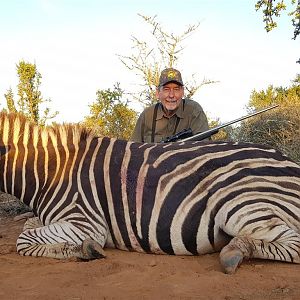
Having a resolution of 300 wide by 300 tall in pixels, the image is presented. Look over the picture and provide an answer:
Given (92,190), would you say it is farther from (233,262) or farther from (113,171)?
(233,262)

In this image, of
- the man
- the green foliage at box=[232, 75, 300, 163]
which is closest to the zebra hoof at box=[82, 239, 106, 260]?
the man

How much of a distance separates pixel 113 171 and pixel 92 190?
0.73 feet

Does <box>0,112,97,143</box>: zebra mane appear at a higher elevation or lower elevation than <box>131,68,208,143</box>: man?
lower

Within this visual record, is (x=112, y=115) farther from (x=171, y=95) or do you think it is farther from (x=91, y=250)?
(x=91, y=250)

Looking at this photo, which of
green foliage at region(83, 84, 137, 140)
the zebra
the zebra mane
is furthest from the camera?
green foliage at region(83, 84, 137, 140)

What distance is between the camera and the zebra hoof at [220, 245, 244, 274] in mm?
2627

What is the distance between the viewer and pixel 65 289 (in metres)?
2.43

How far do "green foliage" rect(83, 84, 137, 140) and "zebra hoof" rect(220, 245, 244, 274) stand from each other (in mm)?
8565

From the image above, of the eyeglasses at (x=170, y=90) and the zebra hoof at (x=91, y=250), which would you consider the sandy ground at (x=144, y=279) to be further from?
the eyeglasses at (x=170, y=90)

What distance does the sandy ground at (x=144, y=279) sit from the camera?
230 cm

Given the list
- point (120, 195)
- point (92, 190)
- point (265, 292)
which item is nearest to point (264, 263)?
point (265, 292)

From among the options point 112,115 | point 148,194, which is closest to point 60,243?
point 148,194

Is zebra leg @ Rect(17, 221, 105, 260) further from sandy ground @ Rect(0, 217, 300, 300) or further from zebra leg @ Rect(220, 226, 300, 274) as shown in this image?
zebra leg @ Rect(220, 226, 300, 274)

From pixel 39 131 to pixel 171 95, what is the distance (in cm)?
211
